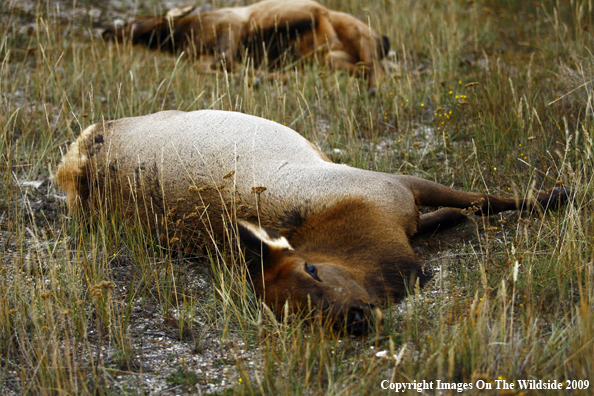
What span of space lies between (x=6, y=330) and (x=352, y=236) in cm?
208

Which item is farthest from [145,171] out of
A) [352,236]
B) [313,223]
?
[352,236]

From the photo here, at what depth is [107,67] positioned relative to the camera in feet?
24.2

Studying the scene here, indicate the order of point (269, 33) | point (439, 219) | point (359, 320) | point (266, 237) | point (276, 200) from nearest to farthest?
point (359, 320), point (266, 237), point (276, 200), point (439, 219), point (269, 33)

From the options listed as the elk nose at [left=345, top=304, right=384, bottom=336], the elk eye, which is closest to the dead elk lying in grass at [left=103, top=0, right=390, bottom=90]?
the elk eye

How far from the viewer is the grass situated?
2811mm

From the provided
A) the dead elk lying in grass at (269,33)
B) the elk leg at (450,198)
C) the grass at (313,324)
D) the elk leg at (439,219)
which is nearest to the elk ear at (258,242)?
the grass at (313,324)

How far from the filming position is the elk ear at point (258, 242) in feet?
11.2

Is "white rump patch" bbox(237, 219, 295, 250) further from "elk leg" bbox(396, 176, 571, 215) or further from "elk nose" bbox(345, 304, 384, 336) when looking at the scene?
"elk leg" bbox(396, 176, 571, 215)

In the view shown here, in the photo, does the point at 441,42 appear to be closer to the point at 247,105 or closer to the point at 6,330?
the point at 247,105

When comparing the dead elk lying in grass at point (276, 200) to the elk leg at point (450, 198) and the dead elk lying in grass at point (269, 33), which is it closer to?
the elk leg at point (450, 198)

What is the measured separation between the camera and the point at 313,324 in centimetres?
308

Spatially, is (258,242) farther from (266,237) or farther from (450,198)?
(450,198)

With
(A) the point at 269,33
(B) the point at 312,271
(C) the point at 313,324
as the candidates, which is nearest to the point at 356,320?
(C) the point at 313,324

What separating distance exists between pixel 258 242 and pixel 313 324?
61 centimetres
